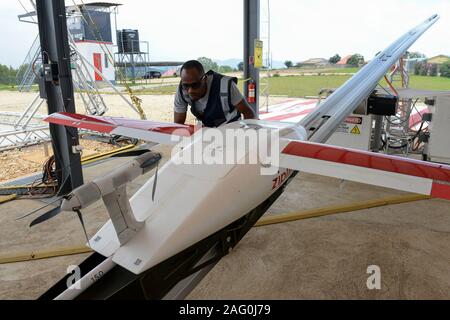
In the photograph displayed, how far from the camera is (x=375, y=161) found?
148 centimetres

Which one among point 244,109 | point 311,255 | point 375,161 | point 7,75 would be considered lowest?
point 311,255

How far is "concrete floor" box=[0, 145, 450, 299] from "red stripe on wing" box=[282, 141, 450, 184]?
1184 mm

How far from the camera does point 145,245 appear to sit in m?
1.40

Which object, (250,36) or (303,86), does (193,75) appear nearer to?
(250,36)

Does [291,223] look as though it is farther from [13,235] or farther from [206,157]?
[13,235]

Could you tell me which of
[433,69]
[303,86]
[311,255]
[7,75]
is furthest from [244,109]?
[303,86]

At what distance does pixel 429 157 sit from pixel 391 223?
210 cm

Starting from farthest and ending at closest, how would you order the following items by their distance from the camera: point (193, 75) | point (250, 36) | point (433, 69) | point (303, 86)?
point (303, 86), point (433, 69), point (250, 36), point (193, 75)

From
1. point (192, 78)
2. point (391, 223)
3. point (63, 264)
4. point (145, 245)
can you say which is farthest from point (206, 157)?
point (391, 223)

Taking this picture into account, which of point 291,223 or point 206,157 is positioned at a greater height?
point 206,157

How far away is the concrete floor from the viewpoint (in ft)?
7.89

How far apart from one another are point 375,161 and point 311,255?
1.56 m

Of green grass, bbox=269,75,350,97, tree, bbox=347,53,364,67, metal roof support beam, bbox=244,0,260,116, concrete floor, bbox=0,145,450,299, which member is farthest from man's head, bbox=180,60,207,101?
green grass, bbox=269,75,350,97

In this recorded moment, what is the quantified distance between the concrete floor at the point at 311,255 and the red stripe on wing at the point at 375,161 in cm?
118
